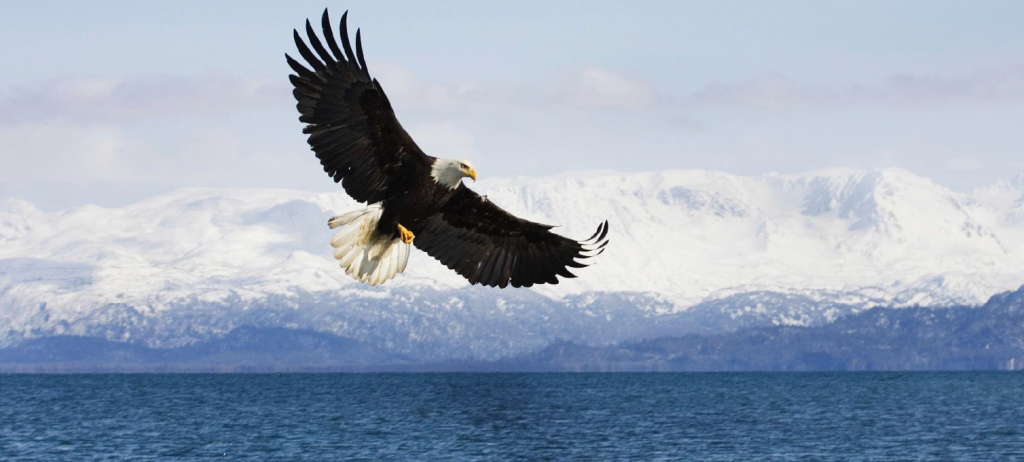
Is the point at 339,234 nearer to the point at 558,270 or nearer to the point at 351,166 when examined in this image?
the point at 351,166

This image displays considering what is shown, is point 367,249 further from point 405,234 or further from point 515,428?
point 515,428

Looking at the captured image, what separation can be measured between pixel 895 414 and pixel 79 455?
190 feet

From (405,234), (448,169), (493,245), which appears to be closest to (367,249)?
(405,234)

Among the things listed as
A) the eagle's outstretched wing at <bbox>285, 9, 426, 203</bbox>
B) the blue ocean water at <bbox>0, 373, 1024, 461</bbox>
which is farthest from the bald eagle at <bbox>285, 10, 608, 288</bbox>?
the blue ocean water at <bbox>0, 373, 1024, 461</bbox>

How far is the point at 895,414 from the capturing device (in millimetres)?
98312

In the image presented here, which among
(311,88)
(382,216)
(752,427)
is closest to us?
(311,88)

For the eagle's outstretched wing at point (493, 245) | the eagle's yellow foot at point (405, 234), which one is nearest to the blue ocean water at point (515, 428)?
the eagle's outstretched wing at point (493, 245)

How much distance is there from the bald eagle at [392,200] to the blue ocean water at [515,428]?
46508 millimetres

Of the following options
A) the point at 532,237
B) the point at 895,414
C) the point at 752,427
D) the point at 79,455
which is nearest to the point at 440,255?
the point at 532,237

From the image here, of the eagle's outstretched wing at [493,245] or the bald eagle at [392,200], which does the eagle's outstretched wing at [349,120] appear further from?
the eagle's outstretched wing at [493,245]

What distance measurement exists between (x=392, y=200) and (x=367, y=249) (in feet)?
2.16

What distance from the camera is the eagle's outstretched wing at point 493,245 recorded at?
49.5 ft

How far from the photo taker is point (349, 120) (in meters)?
13.3

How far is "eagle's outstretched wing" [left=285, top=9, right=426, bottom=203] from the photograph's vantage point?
12.9 m
